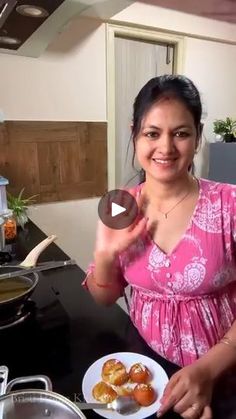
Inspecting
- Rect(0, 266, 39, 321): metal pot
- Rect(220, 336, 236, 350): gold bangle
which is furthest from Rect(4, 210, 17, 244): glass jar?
Rect(220, 336, 236, 350): gold bangle

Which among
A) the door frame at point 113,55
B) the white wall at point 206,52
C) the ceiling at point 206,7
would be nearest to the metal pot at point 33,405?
the door frame at point 113,55

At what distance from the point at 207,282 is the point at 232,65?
2.68 m

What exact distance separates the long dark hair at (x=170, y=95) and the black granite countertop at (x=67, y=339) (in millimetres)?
493

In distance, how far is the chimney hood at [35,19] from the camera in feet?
3.32

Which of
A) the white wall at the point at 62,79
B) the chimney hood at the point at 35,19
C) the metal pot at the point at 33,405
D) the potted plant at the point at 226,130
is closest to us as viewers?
the metal pot at the point at 33,405

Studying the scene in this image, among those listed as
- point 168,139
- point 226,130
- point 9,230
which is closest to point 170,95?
point 168,139

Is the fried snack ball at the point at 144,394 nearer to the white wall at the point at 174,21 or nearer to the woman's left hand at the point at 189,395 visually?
the woman's left hand at the point at 189,395

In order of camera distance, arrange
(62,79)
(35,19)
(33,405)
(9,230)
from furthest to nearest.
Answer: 1. (62,79)
2. (9,230)
3. (35,19)
4. (33,405)

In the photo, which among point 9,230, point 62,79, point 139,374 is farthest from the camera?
point 62,79

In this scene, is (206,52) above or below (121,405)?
above

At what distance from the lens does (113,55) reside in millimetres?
2170

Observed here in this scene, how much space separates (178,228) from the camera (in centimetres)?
74

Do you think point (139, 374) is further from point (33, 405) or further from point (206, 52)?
point (206, 52)

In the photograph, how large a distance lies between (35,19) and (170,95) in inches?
31.7
